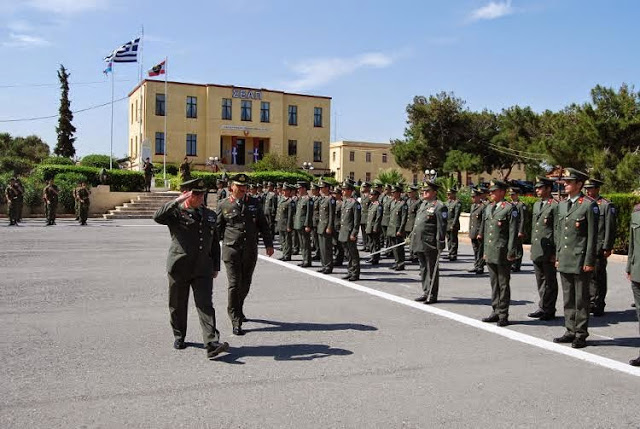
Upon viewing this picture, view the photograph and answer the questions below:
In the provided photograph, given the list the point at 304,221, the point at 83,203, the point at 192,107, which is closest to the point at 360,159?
the point at 192,107

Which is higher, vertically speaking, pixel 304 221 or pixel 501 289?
pixel 304 221

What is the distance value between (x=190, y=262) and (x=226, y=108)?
49368mm

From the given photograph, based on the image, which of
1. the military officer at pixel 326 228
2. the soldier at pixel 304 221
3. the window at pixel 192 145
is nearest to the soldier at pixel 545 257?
the military officer at pixel 326 228

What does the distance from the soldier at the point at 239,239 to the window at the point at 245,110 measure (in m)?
47.8

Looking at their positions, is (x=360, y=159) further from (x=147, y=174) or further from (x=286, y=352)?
(x=286, y=352)

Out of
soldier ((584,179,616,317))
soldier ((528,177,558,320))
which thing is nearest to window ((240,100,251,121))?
soldier ((528,177,558,320))

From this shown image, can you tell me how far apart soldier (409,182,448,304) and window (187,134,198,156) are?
149ft

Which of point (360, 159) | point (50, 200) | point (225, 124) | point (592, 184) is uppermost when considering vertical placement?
point (225, 124)

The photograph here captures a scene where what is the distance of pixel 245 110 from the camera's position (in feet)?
180

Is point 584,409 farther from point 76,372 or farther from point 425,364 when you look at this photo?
point 76,372

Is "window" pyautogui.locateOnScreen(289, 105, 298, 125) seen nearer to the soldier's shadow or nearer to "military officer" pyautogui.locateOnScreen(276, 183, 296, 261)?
"military officer" pyautogui.locateOnScreen(276, 183, 296, 261)

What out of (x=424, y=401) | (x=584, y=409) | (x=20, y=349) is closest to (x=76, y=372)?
(x=20, y=349)

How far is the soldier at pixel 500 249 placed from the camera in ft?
25.8

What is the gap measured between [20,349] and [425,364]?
4.11 m
